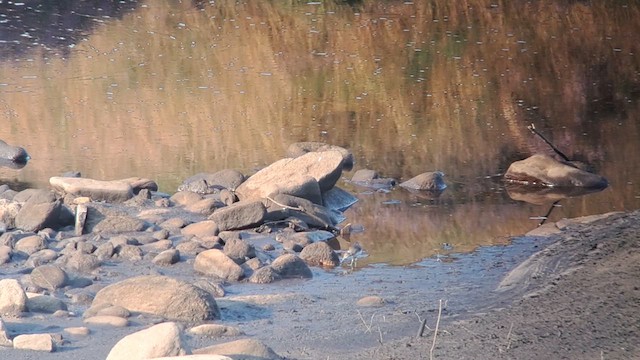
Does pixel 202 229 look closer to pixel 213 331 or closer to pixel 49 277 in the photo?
pixel 49 277

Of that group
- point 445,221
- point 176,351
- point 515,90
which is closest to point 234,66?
point 515,90

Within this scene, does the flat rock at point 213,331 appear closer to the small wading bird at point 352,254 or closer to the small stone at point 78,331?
the small stone at point 78,331

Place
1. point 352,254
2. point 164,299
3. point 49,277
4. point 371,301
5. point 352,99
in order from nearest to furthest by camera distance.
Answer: point 164,299, point 371,301, point 49,277, point 352,254, point 352,99

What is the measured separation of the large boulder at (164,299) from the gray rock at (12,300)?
397mm

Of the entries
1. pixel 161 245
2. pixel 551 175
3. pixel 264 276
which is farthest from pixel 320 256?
pixel 551 175

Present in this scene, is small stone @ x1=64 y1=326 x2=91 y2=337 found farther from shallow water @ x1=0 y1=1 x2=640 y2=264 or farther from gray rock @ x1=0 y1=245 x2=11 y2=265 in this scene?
shallow water @ x1=0 y1=1 x2=640 y2=264

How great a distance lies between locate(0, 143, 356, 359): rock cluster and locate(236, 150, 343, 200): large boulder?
11 mm

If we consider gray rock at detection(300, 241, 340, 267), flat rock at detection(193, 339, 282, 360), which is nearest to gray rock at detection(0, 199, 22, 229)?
gray rock at detection(300, 241, 340, 267)

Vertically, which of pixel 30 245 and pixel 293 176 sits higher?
pixel 30 245

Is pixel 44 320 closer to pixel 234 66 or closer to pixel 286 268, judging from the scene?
pixel 286 268

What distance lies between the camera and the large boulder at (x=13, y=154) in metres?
10.5

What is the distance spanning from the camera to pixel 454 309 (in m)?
6.13

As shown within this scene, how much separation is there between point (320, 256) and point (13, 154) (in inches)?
176

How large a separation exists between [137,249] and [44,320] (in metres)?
1.64
